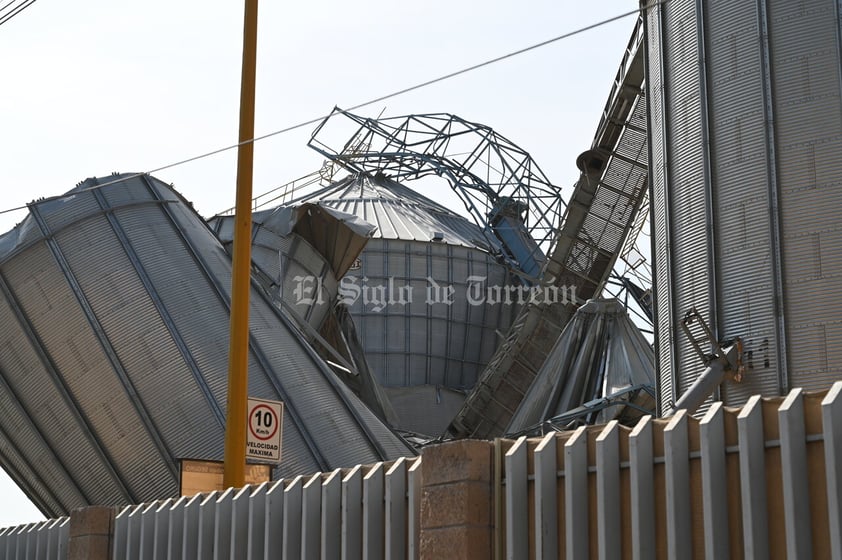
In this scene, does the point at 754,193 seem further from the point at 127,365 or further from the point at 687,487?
the point at 127,365

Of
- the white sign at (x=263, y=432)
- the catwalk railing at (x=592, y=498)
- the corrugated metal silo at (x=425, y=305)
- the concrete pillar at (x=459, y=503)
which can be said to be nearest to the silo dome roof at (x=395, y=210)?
the corrugated metal silo at (x=425, y=305)

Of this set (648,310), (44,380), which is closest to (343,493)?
(44,380)

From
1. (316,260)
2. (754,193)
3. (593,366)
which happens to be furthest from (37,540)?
(316,260)

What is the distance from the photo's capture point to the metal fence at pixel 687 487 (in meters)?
8.07

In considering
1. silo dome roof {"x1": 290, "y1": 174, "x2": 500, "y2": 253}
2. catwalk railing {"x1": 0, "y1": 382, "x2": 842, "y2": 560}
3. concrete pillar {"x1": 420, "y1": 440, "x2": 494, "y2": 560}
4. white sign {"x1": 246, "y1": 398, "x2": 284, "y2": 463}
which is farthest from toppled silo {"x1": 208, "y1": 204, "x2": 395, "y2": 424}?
concrete pillar {"x1": 420, "y1": 440, "x2": 494, "y2": 560}

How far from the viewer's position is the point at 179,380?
24297 mm

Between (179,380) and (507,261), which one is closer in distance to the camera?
(179,380)

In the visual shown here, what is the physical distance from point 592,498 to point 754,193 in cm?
1060

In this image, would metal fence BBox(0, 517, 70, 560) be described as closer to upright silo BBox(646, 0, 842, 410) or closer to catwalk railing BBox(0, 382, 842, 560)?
catwalk railing BBox(0, 382, 842, 560)

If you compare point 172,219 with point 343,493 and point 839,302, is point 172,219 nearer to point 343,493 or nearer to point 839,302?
point 839,302

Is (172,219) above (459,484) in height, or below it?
above

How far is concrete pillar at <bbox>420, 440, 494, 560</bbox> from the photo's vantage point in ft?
32.0

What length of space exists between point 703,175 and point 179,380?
10.00 m

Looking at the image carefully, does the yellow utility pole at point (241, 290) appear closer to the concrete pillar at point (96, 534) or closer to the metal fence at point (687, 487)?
the concrete pillar at point (96, 534)
